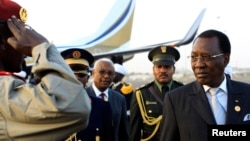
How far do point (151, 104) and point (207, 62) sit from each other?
1.85 meters

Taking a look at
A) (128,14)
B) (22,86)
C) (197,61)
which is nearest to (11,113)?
(22,86)

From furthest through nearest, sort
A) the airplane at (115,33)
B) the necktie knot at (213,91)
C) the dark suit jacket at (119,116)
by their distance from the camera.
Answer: the airplane at (115,33)
the dark suit jacket at (119,116)
the necktie knot at (213,91)

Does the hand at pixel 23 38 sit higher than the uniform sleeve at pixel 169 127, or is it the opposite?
the hand at pixel 23 38

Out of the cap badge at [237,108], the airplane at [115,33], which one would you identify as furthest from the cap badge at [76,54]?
the airplane at [115,33]

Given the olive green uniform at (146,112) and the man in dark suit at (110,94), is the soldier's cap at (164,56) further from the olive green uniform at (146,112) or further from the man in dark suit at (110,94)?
the man in dark suit at (110,94)

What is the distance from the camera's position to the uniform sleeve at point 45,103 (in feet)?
3.80

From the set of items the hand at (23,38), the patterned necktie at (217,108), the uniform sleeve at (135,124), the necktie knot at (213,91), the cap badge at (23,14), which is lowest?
the uniform sleeve at (135,124)

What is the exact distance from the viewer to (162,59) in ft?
14.9

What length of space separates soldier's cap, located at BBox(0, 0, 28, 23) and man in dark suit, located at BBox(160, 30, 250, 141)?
1267 millimetres

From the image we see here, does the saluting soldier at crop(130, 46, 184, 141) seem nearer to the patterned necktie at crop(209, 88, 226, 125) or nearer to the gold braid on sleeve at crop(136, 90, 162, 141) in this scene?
the gold braid on sleeve at crop(136, 90, 162, 141)

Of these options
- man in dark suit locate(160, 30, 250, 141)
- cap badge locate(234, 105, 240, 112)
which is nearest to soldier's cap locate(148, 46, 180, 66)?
man in dark suit locate(160, 30, 250, 141)

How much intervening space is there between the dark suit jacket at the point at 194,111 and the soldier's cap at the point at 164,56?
2003 mm

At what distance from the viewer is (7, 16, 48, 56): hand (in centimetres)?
125

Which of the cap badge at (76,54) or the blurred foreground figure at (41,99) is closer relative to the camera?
the blurred foreground figure at (41,99)
